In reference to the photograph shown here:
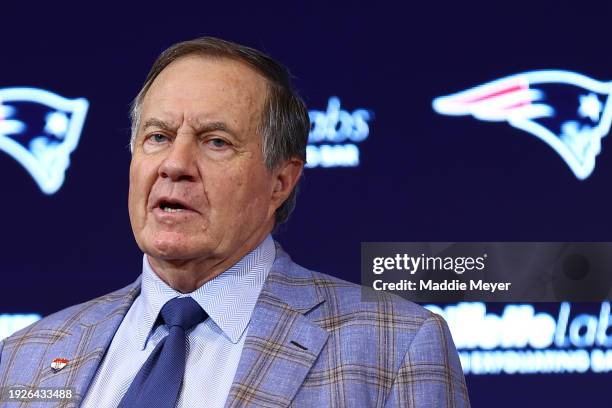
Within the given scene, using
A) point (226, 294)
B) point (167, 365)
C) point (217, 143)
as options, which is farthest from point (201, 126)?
point (167, 365)

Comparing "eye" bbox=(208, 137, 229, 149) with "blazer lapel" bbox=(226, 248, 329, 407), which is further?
"eye" bbox=(208, 137, 229, 149)

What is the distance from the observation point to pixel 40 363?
5.56 feet

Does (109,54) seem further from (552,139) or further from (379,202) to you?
(552,139)

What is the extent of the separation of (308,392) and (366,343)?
0.38 feet

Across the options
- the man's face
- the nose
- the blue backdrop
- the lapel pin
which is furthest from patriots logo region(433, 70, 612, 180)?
the lapel pin

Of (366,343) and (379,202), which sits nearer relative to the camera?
(366,343)

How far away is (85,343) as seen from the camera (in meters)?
1.69

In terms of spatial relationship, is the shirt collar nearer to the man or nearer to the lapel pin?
the man

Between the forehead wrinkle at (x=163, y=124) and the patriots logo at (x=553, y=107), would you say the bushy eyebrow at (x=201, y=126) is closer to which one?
the forehead wrinkle at (x=163, y=124)

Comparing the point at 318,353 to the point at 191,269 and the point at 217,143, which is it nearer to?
the point at 191,269

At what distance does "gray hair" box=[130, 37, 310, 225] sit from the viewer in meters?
1.71

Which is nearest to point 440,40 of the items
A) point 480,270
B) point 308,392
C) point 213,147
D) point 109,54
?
point 480,270

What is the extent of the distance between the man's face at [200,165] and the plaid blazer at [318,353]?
0.12m

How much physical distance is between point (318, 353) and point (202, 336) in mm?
178
